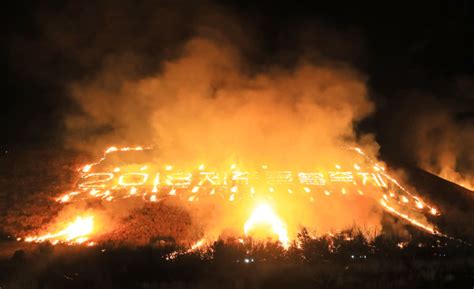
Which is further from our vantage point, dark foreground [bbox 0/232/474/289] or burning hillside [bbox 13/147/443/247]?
burning hillside [bbox 13/147/443/247]

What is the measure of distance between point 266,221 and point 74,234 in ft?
14.1

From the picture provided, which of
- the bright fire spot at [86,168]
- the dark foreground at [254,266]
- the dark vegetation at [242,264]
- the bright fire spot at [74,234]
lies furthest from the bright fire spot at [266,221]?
the bright fire spot at [86,168]

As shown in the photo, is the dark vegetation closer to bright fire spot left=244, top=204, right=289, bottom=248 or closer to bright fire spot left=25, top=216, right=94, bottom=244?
bright fire spot left=25, top=216, right=94, bottom=244

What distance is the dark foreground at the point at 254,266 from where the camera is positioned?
6270mm

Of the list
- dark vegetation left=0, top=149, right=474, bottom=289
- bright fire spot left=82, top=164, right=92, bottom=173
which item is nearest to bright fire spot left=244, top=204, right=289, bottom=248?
dark vegetation left=0, top=149, right=474, bottom=289

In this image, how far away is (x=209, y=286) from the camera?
6.09 metres

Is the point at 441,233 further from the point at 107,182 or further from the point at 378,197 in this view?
the point at 107,182

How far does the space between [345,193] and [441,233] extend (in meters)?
2.71

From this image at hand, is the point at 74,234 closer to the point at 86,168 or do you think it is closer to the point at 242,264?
the point at 86,168

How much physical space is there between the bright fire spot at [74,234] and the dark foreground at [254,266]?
0.99 metres

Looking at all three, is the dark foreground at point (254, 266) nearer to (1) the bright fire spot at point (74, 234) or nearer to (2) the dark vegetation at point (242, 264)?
(2) the dark vegetation at point (242, 264)

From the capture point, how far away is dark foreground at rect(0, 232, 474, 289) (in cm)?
627

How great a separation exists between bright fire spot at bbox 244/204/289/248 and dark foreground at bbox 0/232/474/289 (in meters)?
1.97

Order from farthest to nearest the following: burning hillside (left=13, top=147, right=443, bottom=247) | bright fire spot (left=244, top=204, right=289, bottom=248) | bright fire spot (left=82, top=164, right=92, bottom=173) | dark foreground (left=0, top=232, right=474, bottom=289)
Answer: bright fire spot (left=82, top=164, right=92, bottom=173)
burning hillside (left=13, top=147, right=443, bottom=247)
bright fire spot (left=244, top=204, right=289, bottom=248)
dark foreground (left=0, top=232, right=474, bottom=289)
